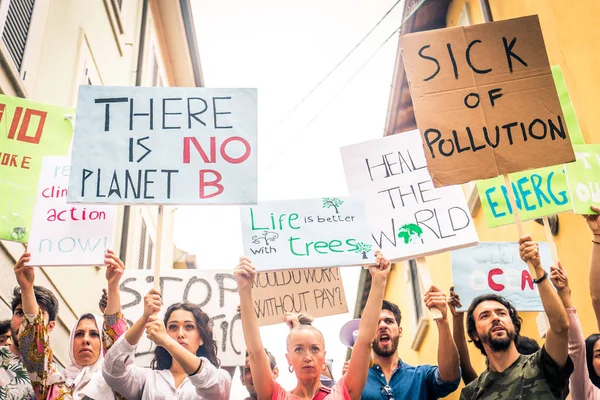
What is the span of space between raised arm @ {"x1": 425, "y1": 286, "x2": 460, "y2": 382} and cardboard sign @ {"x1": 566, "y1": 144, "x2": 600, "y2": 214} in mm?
938

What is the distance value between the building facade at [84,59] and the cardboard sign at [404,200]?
4.82 feet

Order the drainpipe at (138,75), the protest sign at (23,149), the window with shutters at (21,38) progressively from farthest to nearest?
the drainpipe at (138,75) → the window with shutters at (21,38) → the protest sign at (23,149)

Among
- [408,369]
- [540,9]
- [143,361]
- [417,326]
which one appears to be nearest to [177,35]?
[417,326]

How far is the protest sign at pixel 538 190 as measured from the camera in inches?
177

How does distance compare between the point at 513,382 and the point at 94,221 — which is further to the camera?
the point at 94,221

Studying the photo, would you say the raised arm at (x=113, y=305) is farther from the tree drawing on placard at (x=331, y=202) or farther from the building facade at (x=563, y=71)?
the building facade at (x=563, y=71)

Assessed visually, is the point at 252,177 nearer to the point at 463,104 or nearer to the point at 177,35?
the point at 463,104

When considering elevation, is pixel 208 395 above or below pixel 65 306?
below

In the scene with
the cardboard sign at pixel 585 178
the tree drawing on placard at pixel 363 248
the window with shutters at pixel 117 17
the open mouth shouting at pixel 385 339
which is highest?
the window with shutters at pixel 117 17

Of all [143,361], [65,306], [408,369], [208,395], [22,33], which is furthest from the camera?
[65,306]

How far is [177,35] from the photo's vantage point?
1298 centimetres

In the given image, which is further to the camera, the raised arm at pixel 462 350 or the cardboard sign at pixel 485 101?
the raised arm at pixel 462 350

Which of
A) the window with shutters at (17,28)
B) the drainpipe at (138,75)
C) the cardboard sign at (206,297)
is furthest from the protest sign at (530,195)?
the drainpipe at (138,75)

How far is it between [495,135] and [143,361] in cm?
275
